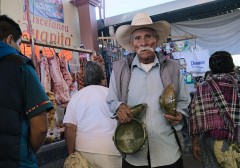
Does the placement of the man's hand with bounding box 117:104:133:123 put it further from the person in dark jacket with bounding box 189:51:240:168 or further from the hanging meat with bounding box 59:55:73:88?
the hanging meat with bounding box 59:55:73:88

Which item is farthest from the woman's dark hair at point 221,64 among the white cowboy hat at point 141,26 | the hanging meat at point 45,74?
the hanging meat at point 45,74

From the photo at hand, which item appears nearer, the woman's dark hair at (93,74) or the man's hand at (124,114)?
the man's hand at (124,114)

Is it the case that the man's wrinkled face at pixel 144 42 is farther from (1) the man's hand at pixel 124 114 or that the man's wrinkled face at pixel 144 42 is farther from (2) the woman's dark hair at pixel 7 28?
(2) the woman's dark hair at pixel 7 28

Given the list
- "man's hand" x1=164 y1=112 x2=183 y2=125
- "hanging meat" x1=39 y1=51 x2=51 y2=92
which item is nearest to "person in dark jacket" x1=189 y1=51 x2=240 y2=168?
"man's hand" x1=164 y1=112 x2=183 y2=125

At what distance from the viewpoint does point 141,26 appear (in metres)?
1.99

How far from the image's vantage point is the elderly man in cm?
178

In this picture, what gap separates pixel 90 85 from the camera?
2508 millimetres

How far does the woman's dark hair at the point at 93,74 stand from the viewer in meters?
2.51

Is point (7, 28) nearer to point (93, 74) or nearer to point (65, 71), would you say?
point (93, 74)

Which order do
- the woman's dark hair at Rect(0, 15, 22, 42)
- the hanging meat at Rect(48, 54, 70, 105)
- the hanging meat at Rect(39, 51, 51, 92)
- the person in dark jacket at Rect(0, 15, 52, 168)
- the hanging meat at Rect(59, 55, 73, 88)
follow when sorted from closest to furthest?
the person in dark jacket at Rect(0, 15, 52, 168) < the woman's dark hair at Rect(0, 15, 22, 42) < the hanging meat at Rect(39, 51, 51, 92) < the hanging meat at Rect(48, 54, 70, 105) < the hanging meat at Rect(59, 55, 73, 88)

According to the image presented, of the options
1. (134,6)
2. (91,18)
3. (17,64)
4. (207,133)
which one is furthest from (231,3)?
(17,64)

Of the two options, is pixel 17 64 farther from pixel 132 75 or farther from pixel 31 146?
pixel 132 75

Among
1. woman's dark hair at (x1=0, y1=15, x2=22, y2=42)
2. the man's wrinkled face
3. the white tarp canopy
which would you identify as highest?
the white tarp canopy

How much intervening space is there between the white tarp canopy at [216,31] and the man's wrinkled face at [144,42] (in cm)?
339
